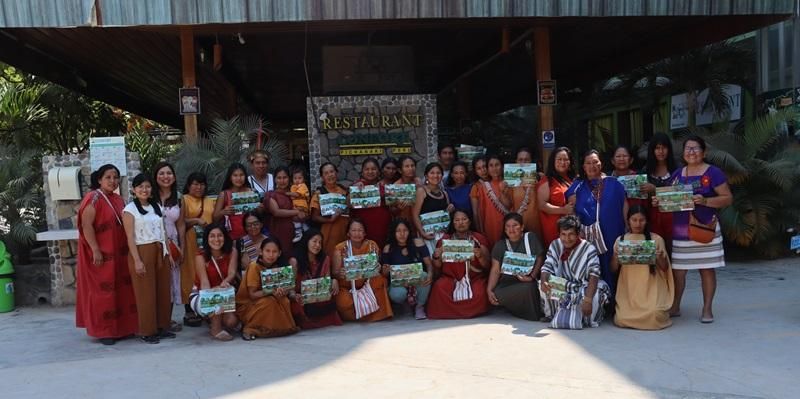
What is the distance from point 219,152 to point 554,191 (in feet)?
13.4

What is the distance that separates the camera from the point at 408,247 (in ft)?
18.5

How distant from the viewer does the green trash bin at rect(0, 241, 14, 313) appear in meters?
6.48

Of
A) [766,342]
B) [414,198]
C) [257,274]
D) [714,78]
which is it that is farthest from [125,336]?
[714,78]

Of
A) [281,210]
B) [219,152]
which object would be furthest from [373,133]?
[281,210]

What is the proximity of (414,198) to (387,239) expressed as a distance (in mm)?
492

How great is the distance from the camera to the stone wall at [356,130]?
9250mm

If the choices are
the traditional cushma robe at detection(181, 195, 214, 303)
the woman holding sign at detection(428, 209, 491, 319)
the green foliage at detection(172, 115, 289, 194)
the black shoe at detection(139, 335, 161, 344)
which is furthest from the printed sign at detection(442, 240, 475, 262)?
the green foliage at detection(172, 115, 289, 194)

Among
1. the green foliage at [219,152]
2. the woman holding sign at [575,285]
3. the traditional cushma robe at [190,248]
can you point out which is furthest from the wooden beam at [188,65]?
the woman holding sign at [575,285]

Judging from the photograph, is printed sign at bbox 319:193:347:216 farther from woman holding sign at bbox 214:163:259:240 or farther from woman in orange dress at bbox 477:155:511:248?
woman in orange dress at bbox 477:155:511:248

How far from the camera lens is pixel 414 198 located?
575cm

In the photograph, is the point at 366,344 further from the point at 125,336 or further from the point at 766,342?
the point at 766,342

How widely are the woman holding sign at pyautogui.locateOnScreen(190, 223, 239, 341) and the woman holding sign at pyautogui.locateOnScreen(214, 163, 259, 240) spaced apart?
227 millimetres

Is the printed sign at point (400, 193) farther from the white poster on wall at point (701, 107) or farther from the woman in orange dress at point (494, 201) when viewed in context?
the white poster on wall at point (701, 107)

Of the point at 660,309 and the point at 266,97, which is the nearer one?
the point at 660,309
